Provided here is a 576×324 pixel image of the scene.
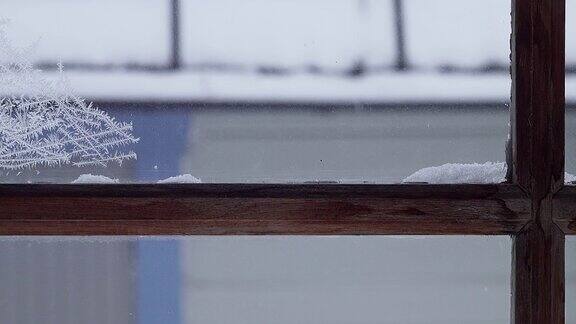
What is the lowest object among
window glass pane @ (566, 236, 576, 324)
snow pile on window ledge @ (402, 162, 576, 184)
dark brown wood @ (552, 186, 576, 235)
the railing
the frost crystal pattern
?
window glass pane @ (566, 236, 576, 324)

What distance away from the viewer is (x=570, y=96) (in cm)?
101

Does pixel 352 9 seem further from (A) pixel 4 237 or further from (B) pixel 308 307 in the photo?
(A) pixel 4 237

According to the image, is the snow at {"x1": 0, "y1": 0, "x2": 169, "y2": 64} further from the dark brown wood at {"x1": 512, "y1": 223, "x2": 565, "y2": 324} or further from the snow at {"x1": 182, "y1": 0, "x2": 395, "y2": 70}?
the dark brown wood at {"x1": 512, "y1": 223, "x2": 565, "y2": 324}

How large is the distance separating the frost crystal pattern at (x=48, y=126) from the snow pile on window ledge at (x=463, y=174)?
46 cm

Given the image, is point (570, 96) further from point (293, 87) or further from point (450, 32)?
point (293, 87)

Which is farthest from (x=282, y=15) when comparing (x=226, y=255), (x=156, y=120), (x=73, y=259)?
(x=73, y=259)

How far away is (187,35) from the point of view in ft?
3.30

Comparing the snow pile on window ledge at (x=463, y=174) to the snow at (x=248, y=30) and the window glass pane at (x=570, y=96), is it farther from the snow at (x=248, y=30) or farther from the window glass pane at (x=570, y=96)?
the snow at (x=248, y=30)

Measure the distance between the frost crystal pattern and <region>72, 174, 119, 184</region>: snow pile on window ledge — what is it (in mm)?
21

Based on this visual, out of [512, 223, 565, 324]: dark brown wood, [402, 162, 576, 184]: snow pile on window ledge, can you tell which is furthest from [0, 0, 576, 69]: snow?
[512, 223, 565, 324]: dark brown wood

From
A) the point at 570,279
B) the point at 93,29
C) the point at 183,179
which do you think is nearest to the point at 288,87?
the point at 183,179

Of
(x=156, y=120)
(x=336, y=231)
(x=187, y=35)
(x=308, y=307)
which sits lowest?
(x=308, y=307)

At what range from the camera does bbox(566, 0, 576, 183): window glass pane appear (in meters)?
1.01

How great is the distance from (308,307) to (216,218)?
8.6 inches
